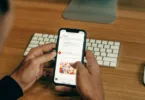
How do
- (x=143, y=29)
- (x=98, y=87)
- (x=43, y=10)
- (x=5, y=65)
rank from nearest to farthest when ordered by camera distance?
(x=98, y=87) < (x=5, y=65) < (x=143, y=29) < (x=43, y=10)

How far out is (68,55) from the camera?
88cm

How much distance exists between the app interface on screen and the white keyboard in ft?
0.32

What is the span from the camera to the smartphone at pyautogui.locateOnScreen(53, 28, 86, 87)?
87cm

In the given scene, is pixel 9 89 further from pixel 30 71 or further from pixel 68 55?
pixel 68 55

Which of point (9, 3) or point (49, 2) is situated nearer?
point (9, 3)

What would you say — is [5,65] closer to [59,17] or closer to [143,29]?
[59,17]

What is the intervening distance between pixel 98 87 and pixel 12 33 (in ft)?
1.36

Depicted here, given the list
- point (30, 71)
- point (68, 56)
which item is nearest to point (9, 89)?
→ point (30, 71)

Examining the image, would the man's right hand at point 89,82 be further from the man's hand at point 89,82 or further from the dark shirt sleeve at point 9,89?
the dark shirt sleeve at point 9,89

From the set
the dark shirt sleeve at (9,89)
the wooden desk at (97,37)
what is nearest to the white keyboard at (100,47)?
the wooden desk at (97,37)

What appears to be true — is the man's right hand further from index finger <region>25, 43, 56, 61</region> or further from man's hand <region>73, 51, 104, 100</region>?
index finger <region>25, 43, 56, 61</region>

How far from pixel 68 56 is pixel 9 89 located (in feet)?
0.63

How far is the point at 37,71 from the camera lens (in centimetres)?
89

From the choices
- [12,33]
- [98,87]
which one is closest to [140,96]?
[98,87]
